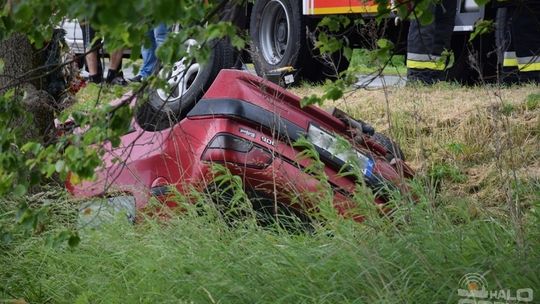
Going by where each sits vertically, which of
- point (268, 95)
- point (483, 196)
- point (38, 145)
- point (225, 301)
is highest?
point (38, 145)

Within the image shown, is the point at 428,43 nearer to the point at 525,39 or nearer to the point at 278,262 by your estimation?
the point at 525,39

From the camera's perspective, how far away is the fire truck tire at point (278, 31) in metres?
8.99

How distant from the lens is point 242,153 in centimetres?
455

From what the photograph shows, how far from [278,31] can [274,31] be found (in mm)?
37

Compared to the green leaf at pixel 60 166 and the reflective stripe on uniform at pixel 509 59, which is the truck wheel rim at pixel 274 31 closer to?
the reflective stripe on uniform at pixel 509 59

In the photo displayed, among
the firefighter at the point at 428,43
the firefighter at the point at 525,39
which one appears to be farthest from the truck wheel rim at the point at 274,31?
the firefighter at the point at 525,39

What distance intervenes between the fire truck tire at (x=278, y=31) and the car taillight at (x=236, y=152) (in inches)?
169

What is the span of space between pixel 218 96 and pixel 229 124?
0.16m

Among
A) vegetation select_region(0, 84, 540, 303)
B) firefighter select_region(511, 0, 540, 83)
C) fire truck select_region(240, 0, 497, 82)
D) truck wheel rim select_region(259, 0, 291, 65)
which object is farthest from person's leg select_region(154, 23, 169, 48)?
truck wheel rim select_region(259, 0, 291, 65)

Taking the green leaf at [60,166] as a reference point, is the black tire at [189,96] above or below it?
below

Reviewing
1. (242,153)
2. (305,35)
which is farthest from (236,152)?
(305,35)

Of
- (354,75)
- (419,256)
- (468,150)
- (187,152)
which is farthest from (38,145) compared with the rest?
(468,150)

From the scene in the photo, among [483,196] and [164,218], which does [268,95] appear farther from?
[483,196]

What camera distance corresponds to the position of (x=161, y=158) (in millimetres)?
4660
